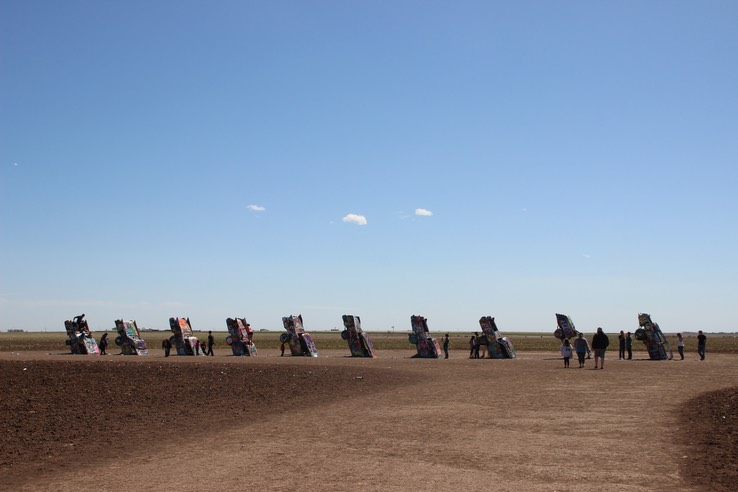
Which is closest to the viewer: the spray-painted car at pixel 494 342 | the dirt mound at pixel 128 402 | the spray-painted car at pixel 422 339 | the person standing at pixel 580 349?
the dirt mound at pixel 128 402

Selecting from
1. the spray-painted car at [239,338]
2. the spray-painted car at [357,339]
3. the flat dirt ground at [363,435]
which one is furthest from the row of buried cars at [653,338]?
the spray-painted car at [239,338]

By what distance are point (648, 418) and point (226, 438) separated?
9561mm

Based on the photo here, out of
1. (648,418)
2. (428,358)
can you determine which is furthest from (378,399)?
(428,358)

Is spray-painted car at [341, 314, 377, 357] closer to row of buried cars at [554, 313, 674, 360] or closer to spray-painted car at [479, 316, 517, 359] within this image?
spray-painted car at [479, 316, 517, 359]

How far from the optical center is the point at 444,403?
18.1 m

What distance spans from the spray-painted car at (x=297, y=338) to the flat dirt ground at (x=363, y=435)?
23.8 m

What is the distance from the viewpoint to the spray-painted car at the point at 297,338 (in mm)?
48184

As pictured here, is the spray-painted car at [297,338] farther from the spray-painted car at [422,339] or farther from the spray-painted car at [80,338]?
the spray-painted car at [80,338]

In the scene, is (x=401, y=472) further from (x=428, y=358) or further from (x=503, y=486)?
(x=428, y=358)

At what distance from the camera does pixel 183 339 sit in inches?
1972

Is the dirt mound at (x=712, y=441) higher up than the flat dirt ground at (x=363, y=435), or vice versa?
the dirt mound at (x=712, y=441)

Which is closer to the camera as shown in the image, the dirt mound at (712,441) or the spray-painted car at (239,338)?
the dirt mound at (712,441)

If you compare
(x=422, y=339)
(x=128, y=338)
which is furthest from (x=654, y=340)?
(x=128, y=338)

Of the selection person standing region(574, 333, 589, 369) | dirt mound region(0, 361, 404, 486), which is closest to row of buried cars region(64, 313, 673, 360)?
person standing region(574, 333, 589, 369)
